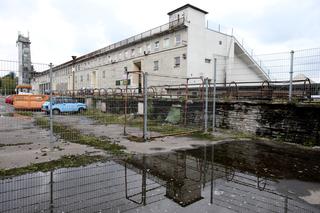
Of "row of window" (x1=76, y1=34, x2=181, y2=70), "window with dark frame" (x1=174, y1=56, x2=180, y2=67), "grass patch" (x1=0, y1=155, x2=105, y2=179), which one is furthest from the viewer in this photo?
"row of window" (x1=76, y1=34, x2=181, y2=70)

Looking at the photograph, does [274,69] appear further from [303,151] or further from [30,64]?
[30,64]

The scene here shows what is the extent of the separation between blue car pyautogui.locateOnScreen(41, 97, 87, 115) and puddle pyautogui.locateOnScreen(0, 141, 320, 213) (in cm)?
314

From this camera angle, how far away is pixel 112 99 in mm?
8930

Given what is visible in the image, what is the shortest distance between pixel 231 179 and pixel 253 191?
0.56 metres

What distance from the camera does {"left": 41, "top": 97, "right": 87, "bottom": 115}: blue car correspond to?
719cm

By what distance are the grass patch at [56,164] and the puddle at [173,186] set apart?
0.74ft

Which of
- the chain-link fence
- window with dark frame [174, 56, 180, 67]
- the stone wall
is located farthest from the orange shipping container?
window with dark frame [174, 56, 180, 67]

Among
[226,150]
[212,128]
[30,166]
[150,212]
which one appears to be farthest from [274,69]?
[30,166]

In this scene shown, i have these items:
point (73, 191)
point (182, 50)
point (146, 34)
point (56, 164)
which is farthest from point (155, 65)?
point (73, 191)

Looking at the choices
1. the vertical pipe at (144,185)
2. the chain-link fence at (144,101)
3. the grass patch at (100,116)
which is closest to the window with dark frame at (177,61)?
the chain-link fence at (144,101)

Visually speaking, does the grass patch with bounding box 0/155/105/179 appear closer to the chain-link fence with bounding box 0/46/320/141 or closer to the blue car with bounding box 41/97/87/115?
the chain-link fence with bounding box 0/46/320/141

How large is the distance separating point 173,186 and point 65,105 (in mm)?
5284

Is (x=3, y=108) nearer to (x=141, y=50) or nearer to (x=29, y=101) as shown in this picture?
(x=29, y=101)

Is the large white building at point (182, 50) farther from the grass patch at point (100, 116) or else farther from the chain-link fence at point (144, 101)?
the grass patch at point (100, 116)
